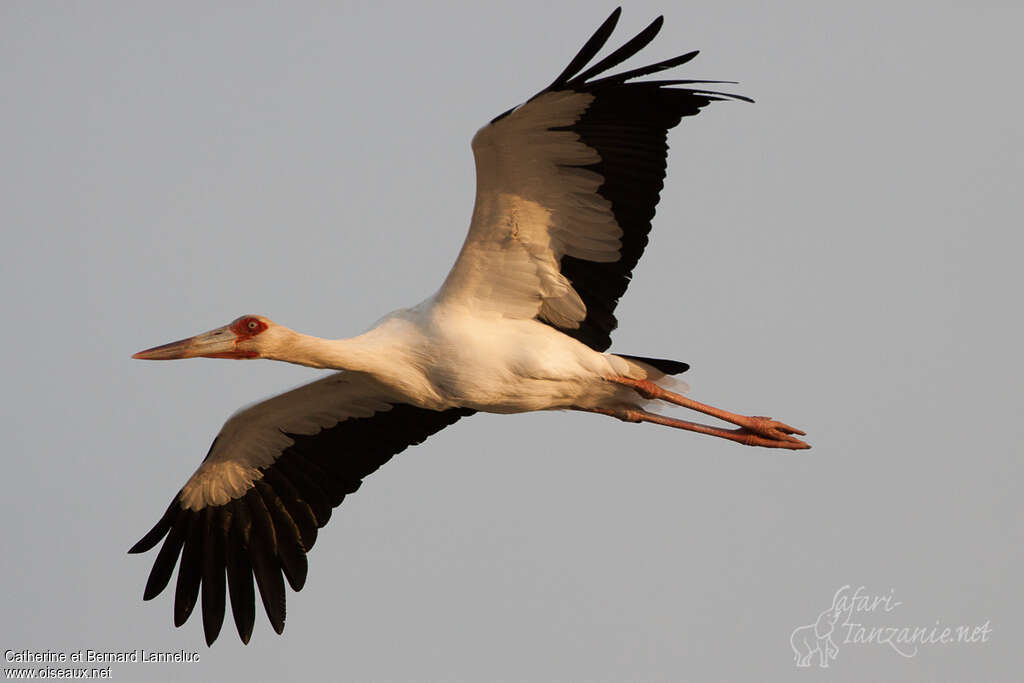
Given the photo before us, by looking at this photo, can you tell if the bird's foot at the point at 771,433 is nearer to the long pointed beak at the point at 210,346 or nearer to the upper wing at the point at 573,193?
the upper wing at the point at 573,193

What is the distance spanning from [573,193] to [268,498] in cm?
421

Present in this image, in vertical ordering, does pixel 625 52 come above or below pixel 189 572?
above

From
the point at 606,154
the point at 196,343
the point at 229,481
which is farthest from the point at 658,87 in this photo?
the point at 229,481

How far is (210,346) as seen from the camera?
11.1m

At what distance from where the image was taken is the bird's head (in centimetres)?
1102

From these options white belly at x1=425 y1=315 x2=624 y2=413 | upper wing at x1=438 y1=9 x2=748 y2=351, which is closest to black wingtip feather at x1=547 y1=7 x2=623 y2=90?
upper wing at x1=438 y1=9 x2=748 y2=351

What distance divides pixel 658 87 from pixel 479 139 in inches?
60.3

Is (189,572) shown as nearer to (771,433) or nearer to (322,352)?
(322,352)

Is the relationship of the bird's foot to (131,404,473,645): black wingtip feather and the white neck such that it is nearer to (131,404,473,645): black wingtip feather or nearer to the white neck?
(131,404,473,645): black wingtip feather

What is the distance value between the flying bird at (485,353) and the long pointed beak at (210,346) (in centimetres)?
1

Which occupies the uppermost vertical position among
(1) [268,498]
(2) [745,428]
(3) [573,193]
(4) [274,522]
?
(3) [573,193]

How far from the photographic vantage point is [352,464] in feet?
41.6

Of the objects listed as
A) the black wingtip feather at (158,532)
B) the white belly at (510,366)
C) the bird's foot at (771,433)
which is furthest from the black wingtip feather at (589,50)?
the black wingtip feather at (158,532)

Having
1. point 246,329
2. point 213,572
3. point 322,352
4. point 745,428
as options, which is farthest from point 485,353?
point 213,572
